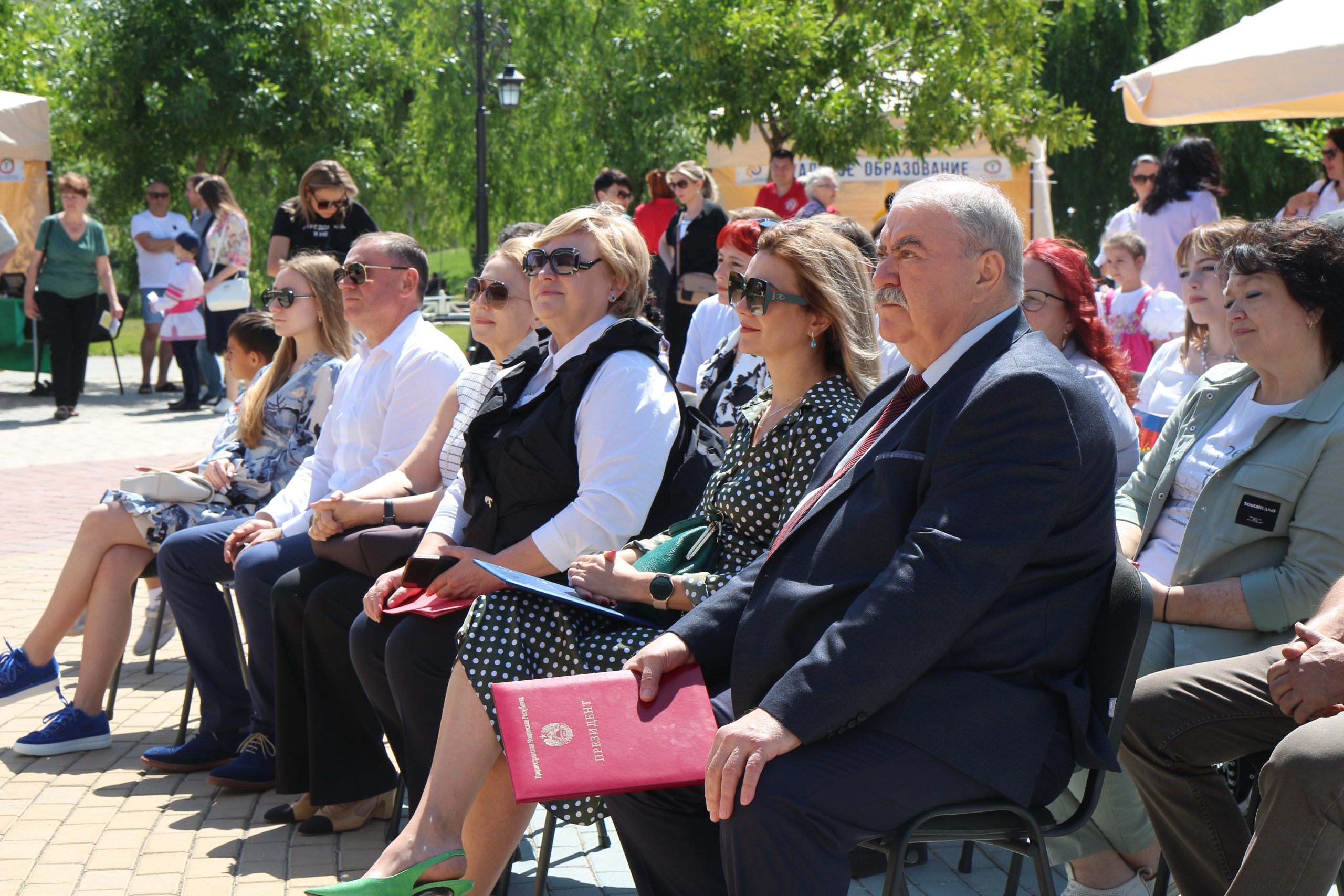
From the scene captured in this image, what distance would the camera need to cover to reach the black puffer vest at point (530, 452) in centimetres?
357

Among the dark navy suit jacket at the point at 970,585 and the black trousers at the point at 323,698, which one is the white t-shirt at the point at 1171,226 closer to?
the black trousers at the point at 323,698

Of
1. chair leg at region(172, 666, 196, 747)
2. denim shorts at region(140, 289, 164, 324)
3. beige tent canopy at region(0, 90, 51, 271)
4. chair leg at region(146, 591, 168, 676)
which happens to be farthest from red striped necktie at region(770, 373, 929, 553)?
beige tent canopy at region(0, 90, 51, 271)

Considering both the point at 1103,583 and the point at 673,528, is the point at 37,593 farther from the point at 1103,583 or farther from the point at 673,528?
the point at 1103,583

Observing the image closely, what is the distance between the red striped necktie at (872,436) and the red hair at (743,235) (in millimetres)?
2219

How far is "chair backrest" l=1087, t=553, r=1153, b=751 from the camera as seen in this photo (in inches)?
92.8

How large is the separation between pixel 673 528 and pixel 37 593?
4.70 meters

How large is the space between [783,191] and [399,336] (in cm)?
668

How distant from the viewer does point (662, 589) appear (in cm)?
302

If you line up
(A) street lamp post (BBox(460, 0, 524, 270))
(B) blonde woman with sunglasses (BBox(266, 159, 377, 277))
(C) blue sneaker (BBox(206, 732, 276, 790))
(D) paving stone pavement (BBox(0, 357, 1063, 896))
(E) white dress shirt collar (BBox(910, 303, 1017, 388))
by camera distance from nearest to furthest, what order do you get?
1. (E) white dress shirt collar (BBox(910, 303, 1017, 388))
2. (D) paving stone pavement (BBox(0, 357, 1063, 896))
3. (C) blue sneaker (BBox(206, 732, 276, 790))
4. (B) blonde woman with sunglasses (BBox(266, 159, 377, 277))
5. (A) street lamp post (BBox(460, 0, 524, 270))

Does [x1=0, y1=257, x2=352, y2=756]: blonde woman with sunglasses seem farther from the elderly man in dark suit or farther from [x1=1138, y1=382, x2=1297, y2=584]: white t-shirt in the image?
[x1=1138, y1=382, x2=1297, y2=584]: white t-shirt

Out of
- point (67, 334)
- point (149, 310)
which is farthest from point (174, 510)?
point (149, 310)

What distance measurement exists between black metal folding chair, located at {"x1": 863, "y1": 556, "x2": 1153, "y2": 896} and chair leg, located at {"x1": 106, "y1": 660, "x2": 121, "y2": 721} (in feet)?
11.5

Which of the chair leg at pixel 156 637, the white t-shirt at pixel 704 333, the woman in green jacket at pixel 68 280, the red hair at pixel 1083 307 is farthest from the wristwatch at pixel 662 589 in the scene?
the woman in green jacket at pixel 68 280

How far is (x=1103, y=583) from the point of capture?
2422 mm
